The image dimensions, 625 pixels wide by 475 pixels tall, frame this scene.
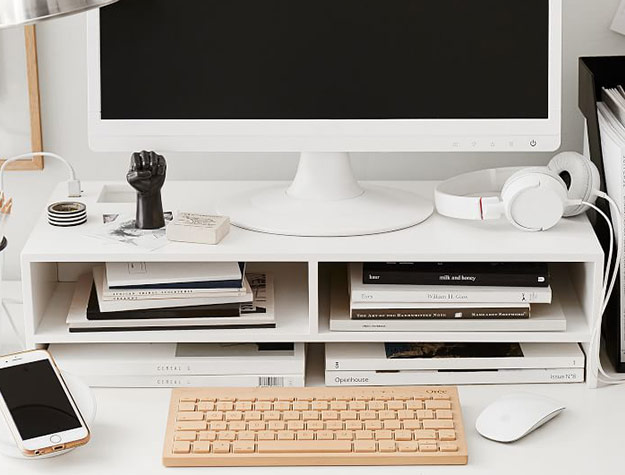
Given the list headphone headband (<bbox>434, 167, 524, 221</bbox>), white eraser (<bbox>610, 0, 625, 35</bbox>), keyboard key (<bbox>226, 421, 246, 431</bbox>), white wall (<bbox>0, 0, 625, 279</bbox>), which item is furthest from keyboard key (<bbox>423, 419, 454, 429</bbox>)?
white eraser (<bbox>610, 0, 625, 35</bbox>)

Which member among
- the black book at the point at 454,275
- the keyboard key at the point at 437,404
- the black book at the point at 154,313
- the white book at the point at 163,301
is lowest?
the keyboard key at the point at 437,404

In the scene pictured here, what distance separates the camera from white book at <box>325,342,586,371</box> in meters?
1.40

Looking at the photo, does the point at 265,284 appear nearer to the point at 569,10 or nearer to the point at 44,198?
the point at 44,198

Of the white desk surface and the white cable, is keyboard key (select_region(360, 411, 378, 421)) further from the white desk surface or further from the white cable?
the white cable

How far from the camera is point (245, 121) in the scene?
4.68ft

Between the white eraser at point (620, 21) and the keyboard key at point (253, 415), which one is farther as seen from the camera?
the white eraser at point (620, 21)

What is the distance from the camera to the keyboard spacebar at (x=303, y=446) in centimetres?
121

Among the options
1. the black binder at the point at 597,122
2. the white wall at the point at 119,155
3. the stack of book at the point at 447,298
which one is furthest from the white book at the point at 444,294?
the white wall at the point at 119,155

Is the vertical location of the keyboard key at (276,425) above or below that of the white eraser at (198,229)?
below

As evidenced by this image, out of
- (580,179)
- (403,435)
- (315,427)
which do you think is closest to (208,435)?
(315,427)

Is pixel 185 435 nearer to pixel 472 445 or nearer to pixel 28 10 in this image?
pixel 472 445

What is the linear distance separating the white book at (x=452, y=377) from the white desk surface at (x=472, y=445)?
22 millimetres

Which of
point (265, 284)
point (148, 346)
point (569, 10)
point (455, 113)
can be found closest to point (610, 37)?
point (569, 10)

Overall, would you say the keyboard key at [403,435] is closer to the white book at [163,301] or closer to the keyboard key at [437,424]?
the keyboard key at [437,424]
